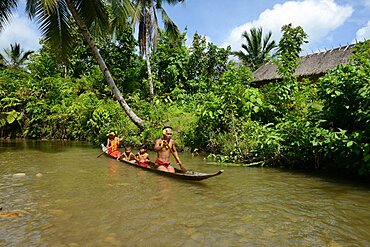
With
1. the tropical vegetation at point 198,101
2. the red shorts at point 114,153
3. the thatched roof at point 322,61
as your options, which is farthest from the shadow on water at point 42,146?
the thatched roof at point 322,61

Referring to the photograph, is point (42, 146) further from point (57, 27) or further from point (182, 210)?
point (182, 210)

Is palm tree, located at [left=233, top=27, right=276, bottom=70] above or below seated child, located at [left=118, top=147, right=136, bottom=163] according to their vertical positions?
above

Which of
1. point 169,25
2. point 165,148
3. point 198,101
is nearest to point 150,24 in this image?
point 169,25

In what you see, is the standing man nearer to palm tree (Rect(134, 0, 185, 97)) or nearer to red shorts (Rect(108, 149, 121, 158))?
red shorts (Rect(108, 149, 121, 158))

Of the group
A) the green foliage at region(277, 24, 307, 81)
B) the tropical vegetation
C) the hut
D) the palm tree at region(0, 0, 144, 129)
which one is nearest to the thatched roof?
the hut

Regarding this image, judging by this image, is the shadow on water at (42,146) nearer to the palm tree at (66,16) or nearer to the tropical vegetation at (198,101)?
the tropical vegetation at (198,101)

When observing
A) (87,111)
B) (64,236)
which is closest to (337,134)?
(64,236)

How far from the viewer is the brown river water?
3688 mm

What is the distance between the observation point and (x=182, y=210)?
4770 mm

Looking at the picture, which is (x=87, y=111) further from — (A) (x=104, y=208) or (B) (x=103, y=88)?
(A) (x=104, y=208)

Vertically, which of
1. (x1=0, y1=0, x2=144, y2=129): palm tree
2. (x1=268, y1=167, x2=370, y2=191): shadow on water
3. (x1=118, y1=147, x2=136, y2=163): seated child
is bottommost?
(x1=268, y1=167, x2=370, y2=191): shadow on water

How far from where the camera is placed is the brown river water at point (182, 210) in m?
3.69

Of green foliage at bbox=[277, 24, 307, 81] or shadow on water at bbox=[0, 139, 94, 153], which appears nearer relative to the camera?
green foliage at bbox=[277, 24, 307, 81]

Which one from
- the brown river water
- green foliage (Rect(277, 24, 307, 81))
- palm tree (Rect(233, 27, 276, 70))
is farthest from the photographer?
palm tree (Rect(233, 27, 276, 70))
